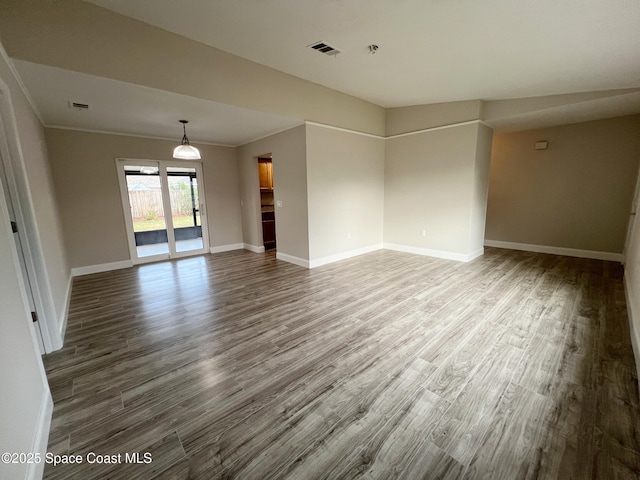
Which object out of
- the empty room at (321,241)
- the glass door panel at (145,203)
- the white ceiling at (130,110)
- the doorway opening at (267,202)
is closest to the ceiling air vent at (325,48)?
the empty room at (321,241)

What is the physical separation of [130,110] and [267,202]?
3.52 metres

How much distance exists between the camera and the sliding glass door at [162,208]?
5.24 m

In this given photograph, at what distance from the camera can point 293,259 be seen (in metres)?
5.25

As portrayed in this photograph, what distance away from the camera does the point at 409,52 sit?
3.17 metres

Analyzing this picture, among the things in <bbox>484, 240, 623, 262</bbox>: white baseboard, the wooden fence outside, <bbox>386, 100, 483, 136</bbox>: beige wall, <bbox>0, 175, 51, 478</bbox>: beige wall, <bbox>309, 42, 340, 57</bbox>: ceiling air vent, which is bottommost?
<bbox>484, 240, 623, 262</bbox>: white baseboard

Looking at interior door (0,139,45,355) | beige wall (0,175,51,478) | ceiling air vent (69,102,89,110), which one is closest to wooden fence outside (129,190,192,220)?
ceiling air vent (69,102,89,110)

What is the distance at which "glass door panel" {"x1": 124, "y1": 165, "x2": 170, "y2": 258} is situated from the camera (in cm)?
525

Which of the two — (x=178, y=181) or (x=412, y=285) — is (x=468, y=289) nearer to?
(x=412, y=285)

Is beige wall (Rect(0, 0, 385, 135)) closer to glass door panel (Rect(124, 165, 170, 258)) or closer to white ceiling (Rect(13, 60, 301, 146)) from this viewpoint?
white ceiling (Rect(13, 60, 301, 146))

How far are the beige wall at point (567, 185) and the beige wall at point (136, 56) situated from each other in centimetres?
507

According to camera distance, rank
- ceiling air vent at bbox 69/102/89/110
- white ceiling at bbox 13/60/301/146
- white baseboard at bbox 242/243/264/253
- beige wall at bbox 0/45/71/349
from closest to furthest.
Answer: beige wall at bbox 0/45/71/349 < white ceiling at bbox 13/60/301/146 < ceiling air vent at bbox 69/102/89/110 < white baseboard at bbox 242/243/264/253

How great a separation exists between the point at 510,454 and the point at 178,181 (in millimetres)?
6582

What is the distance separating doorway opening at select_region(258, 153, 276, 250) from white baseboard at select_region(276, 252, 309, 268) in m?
1.09

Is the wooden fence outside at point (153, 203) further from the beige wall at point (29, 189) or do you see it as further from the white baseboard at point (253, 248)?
the beige wall at point (29, 189)
